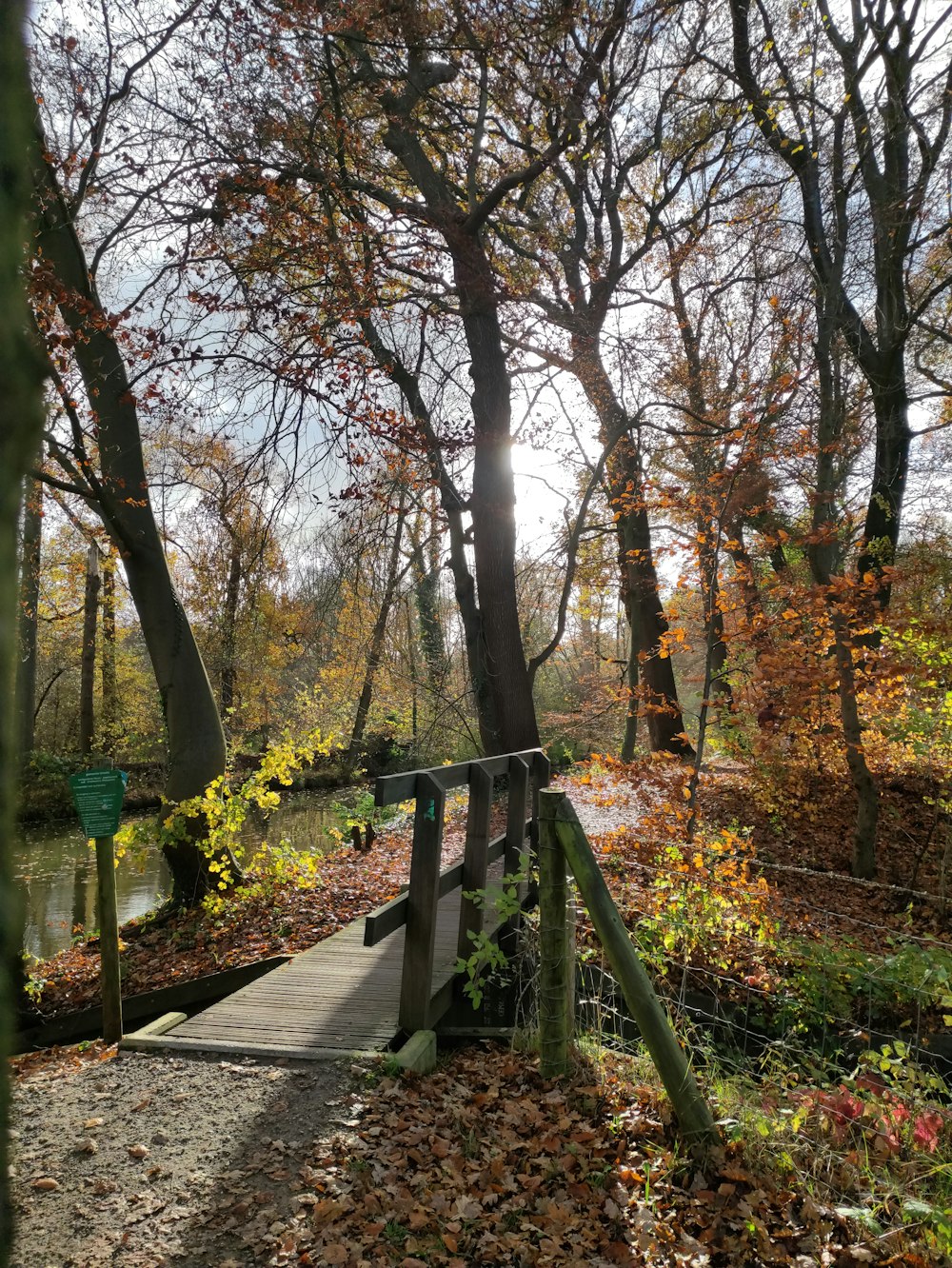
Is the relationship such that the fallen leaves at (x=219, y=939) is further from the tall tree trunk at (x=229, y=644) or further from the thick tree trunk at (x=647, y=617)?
the tall tree trunk at (x=229, y=644)

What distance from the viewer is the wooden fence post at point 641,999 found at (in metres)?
3.34

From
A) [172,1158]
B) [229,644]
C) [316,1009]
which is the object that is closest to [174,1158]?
[172,1158]

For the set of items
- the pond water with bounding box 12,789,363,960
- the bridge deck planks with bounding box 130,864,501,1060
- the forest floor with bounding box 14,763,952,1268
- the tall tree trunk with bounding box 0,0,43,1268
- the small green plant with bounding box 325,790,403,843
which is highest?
the tall tree trunk with bounding box 0,0,43,1268

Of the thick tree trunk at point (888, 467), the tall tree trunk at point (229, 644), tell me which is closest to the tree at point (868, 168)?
the thick tree trunk at point (888, 467)

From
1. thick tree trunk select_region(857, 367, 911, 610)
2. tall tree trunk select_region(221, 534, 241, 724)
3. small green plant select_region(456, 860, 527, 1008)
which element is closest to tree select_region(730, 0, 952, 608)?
thick tree trunk select_region(857, 367, 911, 610)

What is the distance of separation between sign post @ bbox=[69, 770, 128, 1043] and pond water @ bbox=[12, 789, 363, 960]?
3116mm

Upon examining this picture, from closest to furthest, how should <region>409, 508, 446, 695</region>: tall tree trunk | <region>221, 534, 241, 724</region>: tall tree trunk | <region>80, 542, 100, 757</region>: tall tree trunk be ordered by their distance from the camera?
<region>409, 508, 446, 695</region>: tall tree trunk, <region>80, 542, 100, 757</region>: tall tree trunk, <region>221, 534, 241, 724</region>: tall tree trunk

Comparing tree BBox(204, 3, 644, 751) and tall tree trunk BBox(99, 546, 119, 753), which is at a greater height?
tree BBox(204, 3, 644, 751)

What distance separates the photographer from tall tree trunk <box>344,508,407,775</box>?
10.8 metres

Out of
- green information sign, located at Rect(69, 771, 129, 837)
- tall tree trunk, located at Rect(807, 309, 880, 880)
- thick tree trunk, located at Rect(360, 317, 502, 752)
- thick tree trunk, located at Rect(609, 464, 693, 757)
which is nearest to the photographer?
green information sign, located at Rect(69, 771, 129, 837)

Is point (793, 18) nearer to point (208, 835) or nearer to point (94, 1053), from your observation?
point (208, 835)

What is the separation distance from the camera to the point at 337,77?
8.84m

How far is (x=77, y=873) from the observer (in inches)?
509

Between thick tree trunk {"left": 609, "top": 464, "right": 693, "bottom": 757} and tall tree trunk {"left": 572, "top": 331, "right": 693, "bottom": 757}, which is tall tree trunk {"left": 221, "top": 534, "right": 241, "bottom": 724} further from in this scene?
thick tree trunk {"left": 609, "top": 464, "right": 693, "bottom": 757}
